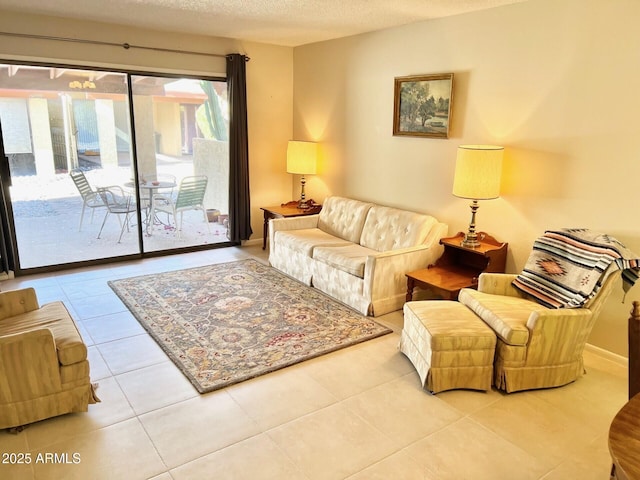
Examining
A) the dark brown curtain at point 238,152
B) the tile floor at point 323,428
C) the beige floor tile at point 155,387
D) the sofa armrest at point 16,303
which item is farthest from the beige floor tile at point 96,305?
the dark brown curtain at point 238,152

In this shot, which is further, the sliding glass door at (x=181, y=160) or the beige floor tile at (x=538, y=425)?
the sliding glass door at (x=181, y=160)

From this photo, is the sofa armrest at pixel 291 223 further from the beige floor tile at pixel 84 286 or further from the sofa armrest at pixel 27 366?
the sofa armrest at pixel 27 366

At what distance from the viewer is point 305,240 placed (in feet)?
15.7

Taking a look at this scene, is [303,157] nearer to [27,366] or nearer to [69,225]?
[69,225]

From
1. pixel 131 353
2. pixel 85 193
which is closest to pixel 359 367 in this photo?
pixel 131 353

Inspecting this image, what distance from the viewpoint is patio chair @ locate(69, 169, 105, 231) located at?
16.6 feet

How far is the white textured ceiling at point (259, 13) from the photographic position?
149 inches

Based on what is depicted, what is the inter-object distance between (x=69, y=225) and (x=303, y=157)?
9.01 ft

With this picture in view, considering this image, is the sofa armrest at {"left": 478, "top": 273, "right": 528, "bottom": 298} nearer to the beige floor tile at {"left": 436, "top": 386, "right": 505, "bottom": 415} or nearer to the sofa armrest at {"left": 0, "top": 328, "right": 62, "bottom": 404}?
the beige floor tile at {"left": 436, "top": 386, "right": 505, "bottom": 415}

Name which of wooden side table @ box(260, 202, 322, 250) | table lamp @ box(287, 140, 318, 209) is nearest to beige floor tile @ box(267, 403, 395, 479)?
wooden side table @ box(260, 202, 322, 250)

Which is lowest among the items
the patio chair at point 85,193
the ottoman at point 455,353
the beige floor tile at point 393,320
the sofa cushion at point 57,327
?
the beige floor tile at point 393,320

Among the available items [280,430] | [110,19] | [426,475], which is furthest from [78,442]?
[110,19]

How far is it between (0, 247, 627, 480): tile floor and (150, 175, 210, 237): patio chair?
2698 millimetres

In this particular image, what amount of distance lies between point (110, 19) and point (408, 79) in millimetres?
2966
